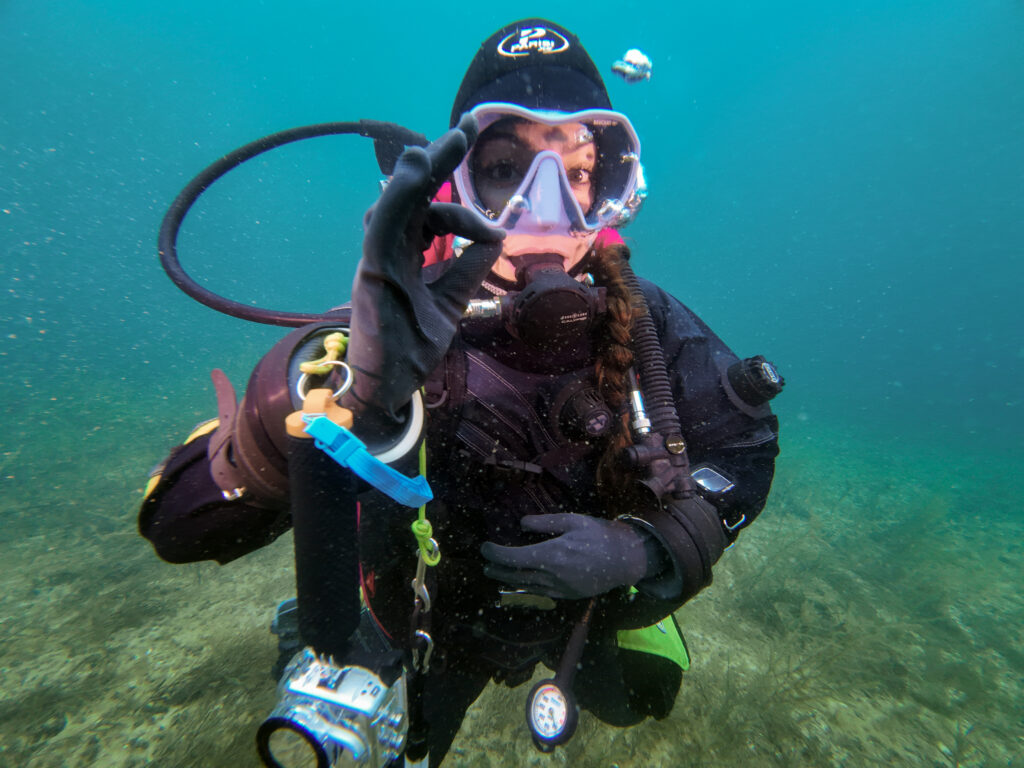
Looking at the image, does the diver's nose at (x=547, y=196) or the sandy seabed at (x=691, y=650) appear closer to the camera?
the diver's nose at (x=547, y=196)

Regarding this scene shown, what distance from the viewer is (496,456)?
1822 millimetres

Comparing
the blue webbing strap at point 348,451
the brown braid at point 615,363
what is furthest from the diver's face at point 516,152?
the blue webbing strap at point 348,451

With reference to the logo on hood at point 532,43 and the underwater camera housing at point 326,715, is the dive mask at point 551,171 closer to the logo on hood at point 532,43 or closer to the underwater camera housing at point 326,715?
the logo on hood at point 532,43

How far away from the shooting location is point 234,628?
4.14 m

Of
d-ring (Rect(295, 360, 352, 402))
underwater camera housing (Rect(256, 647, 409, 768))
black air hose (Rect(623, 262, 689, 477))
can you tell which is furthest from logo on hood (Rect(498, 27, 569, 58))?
underwater camera housing (Rect(256, 647, 409, 768))

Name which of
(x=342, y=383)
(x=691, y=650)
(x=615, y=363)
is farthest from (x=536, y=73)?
(x=691, y=650)

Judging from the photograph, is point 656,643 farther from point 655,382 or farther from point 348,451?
point 348,451

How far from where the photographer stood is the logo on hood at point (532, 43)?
2.26 metres

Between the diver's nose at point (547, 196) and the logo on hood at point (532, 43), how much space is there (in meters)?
0.75

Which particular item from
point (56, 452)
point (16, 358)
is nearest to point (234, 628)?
point (56, 452)

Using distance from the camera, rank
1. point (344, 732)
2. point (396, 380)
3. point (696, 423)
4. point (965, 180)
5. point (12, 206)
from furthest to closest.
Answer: point (965, 180), point (12, 206), point (696, 423), point (344, 732), point (396, 380)

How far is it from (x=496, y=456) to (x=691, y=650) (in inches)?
144

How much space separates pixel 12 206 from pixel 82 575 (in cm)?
8974

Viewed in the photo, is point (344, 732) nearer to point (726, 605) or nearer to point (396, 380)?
point (396, 380)
